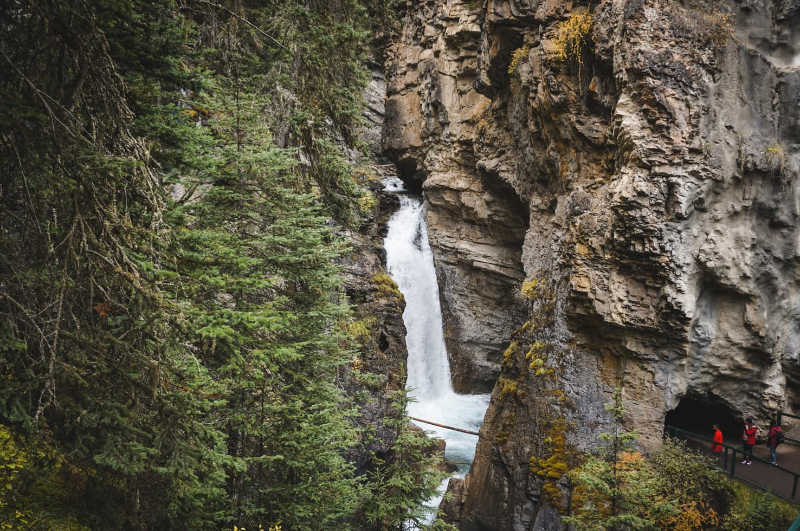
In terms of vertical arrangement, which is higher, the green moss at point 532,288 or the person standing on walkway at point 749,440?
the green moss at point 532,288

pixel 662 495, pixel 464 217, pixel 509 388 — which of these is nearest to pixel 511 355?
pixel 509 388

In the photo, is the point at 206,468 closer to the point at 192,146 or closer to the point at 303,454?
the point at 303,454

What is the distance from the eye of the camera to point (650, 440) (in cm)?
1203

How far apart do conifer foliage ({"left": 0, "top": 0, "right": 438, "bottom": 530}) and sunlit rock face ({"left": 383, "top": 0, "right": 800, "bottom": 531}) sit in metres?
7.80

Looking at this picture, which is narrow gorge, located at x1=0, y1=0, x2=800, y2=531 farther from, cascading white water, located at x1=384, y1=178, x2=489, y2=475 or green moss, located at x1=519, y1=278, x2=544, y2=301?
cascading white water, located at x1=384, y1=178, x2=489, y2=475

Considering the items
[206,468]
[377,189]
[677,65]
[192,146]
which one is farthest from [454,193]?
[206,468]

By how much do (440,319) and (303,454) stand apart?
17.0 meters

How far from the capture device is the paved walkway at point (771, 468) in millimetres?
10688

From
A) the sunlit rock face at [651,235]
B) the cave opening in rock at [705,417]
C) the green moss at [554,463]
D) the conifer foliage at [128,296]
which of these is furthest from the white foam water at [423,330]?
the conifer foliage at [128,296]

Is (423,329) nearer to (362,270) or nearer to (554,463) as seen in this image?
(362,270)

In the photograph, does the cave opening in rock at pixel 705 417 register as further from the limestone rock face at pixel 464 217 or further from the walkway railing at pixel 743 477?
the limestone rock face at pixel 464 217

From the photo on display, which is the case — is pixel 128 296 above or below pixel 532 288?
below

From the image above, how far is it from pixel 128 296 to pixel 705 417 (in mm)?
16957

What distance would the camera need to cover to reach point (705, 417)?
15.3 m
